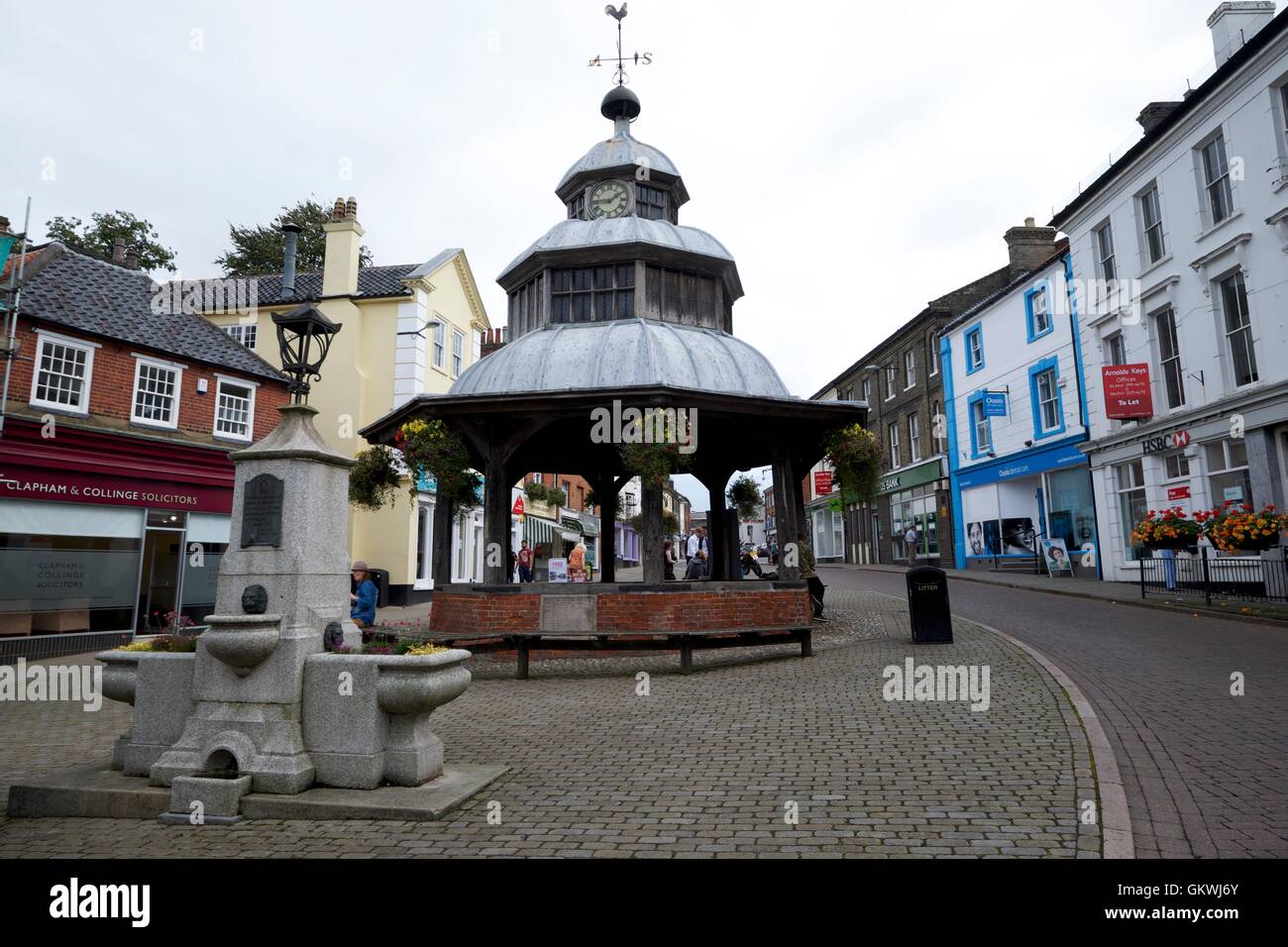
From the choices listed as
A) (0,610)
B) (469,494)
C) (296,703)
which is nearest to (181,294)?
(0,610)

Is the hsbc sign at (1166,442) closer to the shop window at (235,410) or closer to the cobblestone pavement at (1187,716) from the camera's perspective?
the cobblestone pavement at (1187,716)

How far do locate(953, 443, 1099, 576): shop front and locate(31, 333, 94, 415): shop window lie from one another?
26578 millimetres

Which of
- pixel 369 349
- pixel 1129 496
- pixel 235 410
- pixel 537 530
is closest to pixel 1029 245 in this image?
pixel 1129 496

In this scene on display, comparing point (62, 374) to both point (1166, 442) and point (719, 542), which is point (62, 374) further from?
point (1166, 442)

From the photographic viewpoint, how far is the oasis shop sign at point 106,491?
550 inches

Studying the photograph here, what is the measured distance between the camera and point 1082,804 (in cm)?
453

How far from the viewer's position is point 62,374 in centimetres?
1537

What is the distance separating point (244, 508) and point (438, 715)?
341 cm

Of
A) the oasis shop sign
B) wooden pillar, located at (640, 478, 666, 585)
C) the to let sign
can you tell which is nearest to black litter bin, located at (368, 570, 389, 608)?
the oasis shop sign

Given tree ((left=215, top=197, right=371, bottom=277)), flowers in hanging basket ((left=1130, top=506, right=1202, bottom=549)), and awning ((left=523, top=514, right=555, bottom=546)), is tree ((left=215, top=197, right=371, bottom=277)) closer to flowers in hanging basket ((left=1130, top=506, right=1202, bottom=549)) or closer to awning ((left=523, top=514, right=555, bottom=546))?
awning ((left=523, top=514, right=555, bottom=546))

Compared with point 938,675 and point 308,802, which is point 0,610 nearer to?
point 308,802

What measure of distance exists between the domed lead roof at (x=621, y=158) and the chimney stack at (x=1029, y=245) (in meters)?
19.7

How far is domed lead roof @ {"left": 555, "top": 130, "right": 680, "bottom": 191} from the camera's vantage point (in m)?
16.7
